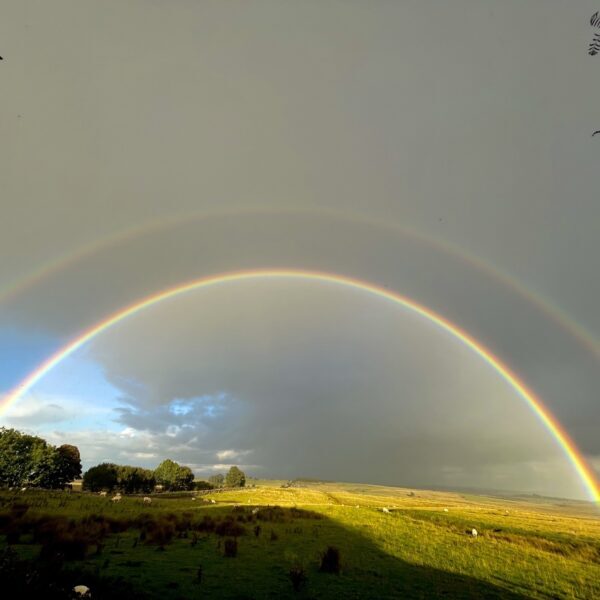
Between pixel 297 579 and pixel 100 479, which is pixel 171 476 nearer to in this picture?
pixel 100 479

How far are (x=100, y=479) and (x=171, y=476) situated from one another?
3147 centimetres

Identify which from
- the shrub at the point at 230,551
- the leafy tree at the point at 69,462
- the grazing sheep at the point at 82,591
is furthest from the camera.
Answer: the leafy tree at the point at 69,462

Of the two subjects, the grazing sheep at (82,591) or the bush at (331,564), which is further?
the bush at (331,564)

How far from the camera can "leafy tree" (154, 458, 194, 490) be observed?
476 feet

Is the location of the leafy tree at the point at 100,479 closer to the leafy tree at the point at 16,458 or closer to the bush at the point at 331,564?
the leafy tree at the point at 16,458

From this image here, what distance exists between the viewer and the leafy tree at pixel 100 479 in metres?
118

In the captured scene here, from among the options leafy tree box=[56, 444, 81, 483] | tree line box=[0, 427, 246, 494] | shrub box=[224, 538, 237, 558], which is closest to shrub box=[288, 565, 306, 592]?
shrub box=[224, 538, 237, 558]

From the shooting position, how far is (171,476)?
145 metres

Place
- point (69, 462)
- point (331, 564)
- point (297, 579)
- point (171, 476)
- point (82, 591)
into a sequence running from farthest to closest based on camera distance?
point (171, 476), point (69, 462), point (331, 564), point (297, 579), point (82, 591)

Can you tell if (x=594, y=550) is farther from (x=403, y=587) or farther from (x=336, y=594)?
(x=336, y=594)

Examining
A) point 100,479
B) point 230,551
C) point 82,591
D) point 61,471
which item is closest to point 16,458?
point 61,471

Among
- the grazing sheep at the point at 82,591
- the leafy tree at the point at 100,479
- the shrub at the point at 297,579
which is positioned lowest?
the shrub at the point at 297,579

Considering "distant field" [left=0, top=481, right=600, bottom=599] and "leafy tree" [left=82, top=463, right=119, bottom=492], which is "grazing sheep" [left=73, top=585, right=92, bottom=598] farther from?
"leafy tree" [left=82, top=463, right=119, bottom=492]

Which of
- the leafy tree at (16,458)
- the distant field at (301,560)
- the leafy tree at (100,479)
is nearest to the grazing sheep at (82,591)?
the distant field at (301,560)
